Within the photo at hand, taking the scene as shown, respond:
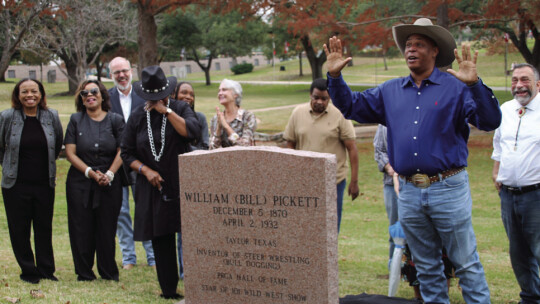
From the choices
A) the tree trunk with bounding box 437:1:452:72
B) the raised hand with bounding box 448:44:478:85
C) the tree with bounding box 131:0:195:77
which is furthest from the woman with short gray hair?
the tree trunk with bounding box 437:1:452:72

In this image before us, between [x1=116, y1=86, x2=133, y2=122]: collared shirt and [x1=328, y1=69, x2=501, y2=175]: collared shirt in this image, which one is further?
[x1=116, y1=86, x2=133, y2=122]: collared shirt

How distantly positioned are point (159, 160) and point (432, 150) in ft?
8.81

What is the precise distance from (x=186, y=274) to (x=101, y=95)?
2785 millimetres

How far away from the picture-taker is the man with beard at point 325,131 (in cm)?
732

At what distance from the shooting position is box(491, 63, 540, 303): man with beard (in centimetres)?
618

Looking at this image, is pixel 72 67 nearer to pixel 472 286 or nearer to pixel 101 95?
pixel 101 95

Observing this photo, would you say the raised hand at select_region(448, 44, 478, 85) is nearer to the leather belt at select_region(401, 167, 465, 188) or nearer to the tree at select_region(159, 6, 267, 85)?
the leather belt at select_region(401, 167, 465, 188)

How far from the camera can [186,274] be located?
5648 millimetres

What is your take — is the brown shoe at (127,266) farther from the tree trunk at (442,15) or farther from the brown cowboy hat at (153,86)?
the tree trunk at (442,15)

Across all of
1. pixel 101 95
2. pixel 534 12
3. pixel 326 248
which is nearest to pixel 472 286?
pixel 326 248

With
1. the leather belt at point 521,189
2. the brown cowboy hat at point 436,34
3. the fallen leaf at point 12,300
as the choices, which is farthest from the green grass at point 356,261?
the brown cowboy hat at point 436,34

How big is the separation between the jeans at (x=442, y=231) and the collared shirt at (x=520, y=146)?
124 centimetres

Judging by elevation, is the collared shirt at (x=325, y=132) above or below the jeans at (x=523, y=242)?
above

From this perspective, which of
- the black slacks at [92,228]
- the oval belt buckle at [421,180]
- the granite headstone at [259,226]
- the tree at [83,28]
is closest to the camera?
the granite headstone at [259,226]
